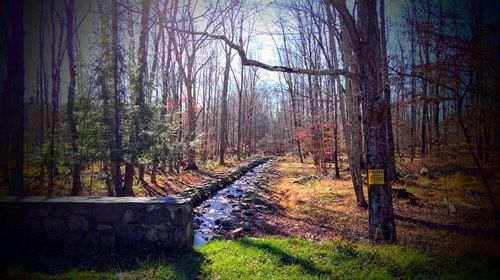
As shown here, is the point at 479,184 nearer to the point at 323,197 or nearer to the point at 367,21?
the point at 323,197

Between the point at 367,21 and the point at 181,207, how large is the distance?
5.18 m

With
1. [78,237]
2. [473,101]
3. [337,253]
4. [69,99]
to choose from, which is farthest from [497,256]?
[69,99]

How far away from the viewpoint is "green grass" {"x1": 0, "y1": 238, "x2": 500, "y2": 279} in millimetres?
3893

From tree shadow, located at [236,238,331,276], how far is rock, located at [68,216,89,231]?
3021 mm

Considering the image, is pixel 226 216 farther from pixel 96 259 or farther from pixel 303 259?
pixel 303 259

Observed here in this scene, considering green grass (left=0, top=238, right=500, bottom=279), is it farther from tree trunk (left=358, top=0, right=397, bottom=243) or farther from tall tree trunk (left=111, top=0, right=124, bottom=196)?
tall tree trunk (left=111, top=0, right=124, bottom=196)

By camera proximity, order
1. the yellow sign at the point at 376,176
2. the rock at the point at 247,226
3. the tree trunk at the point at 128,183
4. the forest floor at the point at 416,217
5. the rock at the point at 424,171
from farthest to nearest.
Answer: the rock at the point at 424,171 → the tree trunk at the point at 128,183 → the rock at the point at 247,226 → the forest floor at the point at 416,217 → the yellow sign at the point at 376,176

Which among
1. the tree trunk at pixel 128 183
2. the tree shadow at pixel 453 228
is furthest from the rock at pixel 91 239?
the tree shadow at pixel 453 228

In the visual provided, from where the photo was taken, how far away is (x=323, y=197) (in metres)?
12.5

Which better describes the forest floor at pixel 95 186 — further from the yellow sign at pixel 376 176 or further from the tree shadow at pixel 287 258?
the yellow sign at pixel 376 176

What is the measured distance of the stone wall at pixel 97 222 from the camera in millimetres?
5145

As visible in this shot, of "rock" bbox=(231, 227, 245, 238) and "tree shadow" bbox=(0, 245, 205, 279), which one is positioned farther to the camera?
"rock" bbox=(231, 227, 245, 238)

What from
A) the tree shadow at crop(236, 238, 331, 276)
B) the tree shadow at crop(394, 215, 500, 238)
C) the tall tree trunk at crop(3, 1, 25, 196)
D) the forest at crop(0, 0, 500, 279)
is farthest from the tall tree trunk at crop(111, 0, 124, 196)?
the tree shadow at crop(394, 215, 500, 238)

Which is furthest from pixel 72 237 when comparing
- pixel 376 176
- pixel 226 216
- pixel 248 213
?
pixel 376 176
